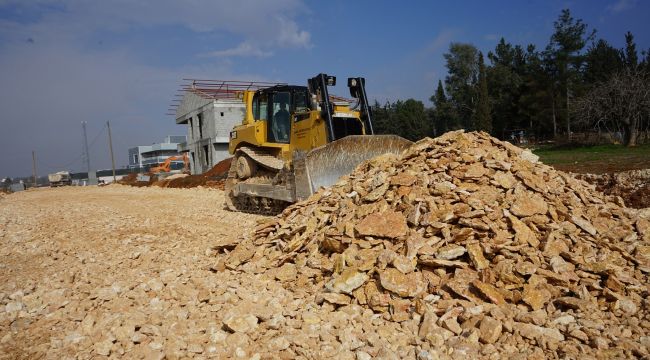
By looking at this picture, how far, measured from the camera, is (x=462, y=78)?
146 feet

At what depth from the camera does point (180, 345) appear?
3.11 meters

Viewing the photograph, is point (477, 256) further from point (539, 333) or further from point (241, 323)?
point (241, 323)

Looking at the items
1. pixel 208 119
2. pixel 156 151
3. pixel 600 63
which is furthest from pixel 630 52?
pixel 156 151

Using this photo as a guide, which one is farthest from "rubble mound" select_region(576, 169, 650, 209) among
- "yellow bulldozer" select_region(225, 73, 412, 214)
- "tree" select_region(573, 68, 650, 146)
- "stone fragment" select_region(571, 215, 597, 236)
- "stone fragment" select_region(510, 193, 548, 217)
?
"tree" select_region(573, 68, 650, 146)

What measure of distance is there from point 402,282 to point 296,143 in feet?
17.9

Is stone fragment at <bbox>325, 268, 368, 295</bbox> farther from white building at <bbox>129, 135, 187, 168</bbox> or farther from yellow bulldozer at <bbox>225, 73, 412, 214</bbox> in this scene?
white building at <bbox>129, 135, 187, 168</bbox>

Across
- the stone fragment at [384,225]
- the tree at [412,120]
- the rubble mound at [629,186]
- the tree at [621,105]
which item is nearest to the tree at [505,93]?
the tree at [412,120]

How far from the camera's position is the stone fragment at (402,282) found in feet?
11.6

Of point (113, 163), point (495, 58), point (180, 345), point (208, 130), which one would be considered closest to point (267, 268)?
point (180, 345)

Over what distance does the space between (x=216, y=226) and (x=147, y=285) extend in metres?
3.36

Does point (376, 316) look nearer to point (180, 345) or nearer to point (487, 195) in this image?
point (180, 345)

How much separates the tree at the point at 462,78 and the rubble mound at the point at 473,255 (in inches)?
1553

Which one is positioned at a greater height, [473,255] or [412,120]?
[412,120]

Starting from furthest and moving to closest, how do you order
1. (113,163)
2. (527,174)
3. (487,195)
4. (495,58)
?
(495,58) → (113,163) → (527,174) → (487,195)
